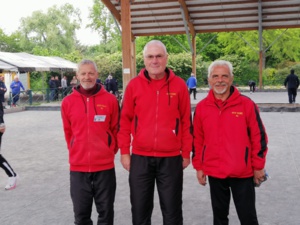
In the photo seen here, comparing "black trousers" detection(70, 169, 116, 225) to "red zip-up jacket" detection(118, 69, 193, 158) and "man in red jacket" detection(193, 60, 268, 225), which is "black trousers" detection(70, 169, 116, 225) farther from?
"man in red jacket" detection(193, 60, 268, 225)

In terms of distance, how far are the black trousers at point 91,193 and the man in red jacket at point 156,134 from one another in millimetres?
259

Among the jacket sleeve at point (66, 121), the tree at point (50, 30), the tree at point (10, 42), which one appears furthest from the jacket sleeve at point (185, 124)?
the tree at point (10, 42)

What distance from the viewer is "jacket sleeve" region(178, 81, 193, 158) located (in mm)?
3055

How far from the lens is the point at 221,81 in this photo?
299 cm

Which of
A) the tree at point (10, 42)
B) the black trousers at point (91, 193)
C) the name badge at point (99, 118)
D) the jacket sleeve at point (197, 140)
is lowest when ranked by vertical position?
the black trousers at point (91, 193)

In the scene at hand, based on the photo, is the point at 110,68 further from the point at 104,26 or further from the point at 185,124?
the point at 185,124

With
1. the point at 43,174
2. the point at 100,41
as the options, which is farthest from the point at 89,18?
the point at 43,174

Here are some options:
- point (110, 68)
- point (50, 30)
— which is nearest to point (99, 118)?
point (110, 68)

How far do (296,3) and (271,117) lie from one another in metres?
9.13

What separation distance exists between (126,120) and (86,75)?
0.54 m

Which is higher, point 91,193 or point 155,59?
point 155,59

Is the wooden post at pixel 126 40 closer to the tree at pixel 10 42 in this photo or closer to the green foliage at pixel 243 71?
the green foliage at pixel 243 71

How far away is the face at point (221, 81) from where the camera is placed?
299cm

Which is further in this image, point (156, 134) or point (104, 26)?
point (104, 26)
